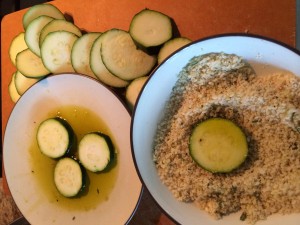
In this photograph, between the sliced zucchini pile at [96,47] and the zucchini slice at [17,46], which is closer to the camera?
the sliced zucchini pile at [96,47]

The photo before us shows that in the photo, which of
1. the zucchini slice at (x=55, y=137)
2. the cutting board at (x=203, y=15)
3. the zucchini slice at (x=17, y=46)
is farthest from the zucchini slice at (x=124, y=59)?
the zucchini slice at (x=17, y=46)

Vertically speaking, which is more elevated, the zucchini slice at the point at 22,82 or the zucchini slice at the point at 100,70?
the zucchini slice at the point at 100,70

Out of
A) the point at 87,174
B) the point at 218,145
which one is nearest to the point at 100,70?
the point at 87,174

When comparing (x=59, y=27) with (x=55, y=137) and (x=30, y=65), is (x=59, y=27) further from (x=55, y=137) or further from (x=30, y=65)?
(x=55, y=137)

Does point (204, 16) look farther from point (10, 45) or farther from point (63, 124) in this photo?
point (10, 45)

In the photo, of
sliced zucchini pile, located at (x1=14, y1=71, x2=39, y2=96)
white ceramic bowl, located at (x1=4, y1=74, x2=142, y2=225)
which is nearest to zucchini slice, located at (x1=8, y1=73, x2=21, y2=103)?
sliced zucchini pile, located at (x1=14, y1=71, x2=39, y2=96)

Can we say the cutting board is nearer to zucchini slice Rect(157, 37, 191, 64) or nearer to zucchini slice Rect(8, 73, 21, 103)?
zucchini slice Rect(157, 37, 191, 64)

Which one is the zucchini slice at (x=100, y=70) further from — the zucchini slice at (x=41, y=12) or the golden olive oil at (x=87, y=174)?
the zucchini slice at (x=41, y=12)
